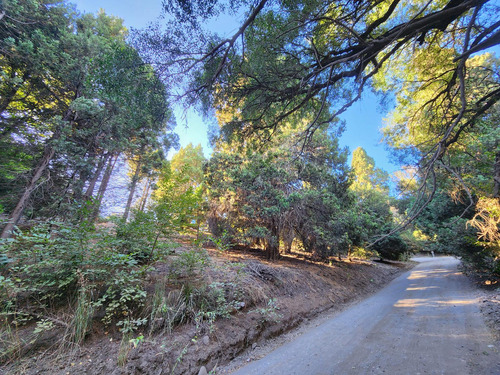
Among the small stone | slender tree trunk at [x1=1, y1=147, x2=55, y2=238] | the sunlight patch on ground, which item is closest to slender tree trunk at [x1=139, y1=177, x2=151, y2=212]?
the small stone

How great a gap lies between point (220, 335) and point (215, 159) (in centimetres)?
605

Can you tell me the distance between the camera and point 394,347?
290cm

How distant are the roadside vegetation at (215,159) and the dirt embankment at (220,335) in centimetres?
6

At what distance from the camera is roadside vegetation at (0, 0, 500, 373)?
2.61 meters

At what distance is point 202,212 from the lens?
739cm

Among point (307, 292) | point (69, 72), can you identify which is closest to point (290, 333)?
point (307, 292)

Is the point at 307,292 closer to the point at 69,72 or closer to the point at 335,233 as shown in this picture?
the point at 335,233

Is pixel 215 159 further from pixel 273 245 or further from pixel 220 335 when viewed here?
pixel 220 335

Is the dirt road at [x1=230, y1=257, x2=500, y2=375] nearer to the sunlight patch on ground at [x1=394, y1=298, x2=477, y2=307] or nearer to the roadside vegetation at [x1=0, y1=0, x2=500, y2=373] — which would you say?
the sunlight patch on ground at [x1=394, y1=298, x2=477, y2=307]

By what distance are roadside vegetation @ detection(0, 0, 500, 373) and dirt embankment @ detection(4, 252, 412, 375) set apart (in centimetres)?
6

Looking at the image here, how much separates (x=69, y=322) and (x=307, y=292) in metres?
5.33

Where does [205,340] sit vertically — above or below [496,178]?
below

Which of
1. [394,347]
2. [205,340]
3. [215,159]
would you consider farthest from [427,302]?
[215,159]

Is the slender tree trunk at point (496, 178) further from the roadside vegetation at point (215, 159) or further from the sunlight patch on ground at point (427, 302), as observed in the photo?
the sunlight patch on ground at point (427, 302)
